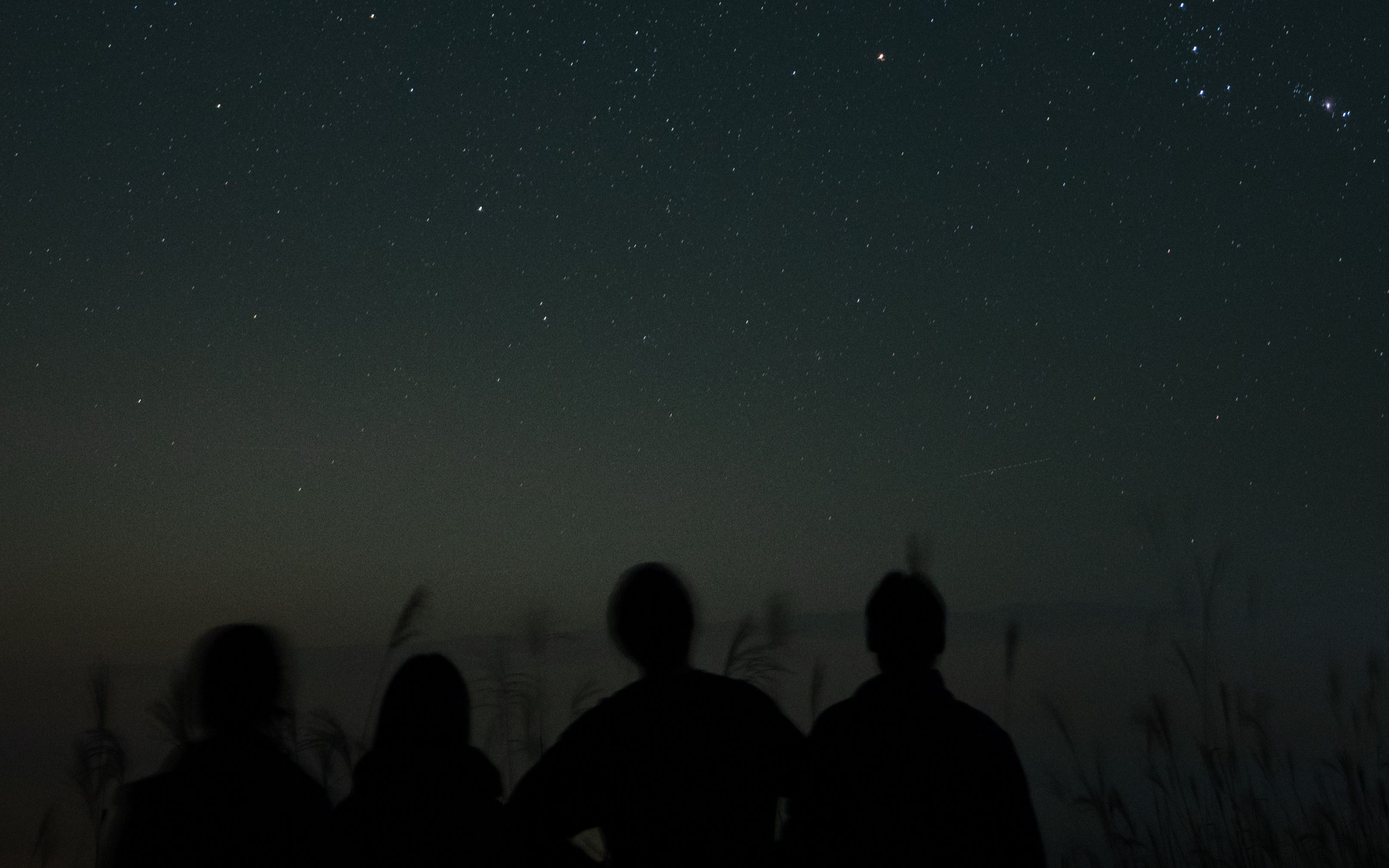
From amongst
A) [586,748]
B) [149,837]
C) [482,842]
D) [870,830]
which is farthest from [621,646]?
[149,837]

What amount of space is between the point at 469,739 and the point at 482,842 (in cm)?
25

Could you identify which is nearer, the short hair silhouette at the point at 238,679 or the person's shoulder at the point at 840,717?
the short hair silhouette at the point at 238,679

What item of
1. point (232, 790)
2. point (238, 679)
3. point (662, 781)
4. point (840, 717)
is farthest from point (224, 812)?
point (840, 717)

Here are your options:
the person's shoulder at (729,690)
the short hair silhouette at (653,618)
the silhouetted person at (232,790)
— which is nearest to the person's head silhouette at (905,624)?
the person's shoulder at (729,690)

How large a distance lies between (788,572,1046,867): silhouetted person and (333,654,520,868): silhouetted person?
80 centimetres

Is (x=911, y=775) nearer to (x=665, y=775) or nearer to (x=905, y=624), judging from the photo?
(x=905, y=624)

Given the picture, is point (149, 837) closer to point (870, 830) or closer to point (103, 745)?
point (870, 830)

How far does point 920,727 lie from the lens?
281cm

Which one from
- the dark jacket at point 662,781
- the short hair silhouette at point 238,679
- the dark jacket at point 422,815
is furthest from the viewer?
the dark jacket at point 662,781

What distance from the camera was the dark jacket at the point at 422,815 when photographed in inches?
105

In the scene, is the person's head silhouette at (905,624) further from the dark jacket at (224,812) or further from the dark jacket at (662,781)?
the dark jacket at (224,812)

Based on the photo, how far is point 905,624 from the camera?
A: 113 inches

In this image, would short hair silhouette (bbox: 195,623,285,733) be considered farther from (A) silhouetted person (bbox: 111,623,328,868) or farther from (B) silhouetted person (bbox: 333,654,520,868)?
(B) silhouetted person (bbox: 333,654,520,868)

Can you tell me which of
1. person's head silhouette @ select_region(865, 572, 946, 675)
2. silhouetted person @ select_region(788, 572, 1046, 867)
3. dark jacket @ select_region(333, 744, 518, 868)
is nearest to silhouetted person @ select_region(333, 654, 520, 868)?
dark jacket @ select_region(333, 744, 518, 868)
